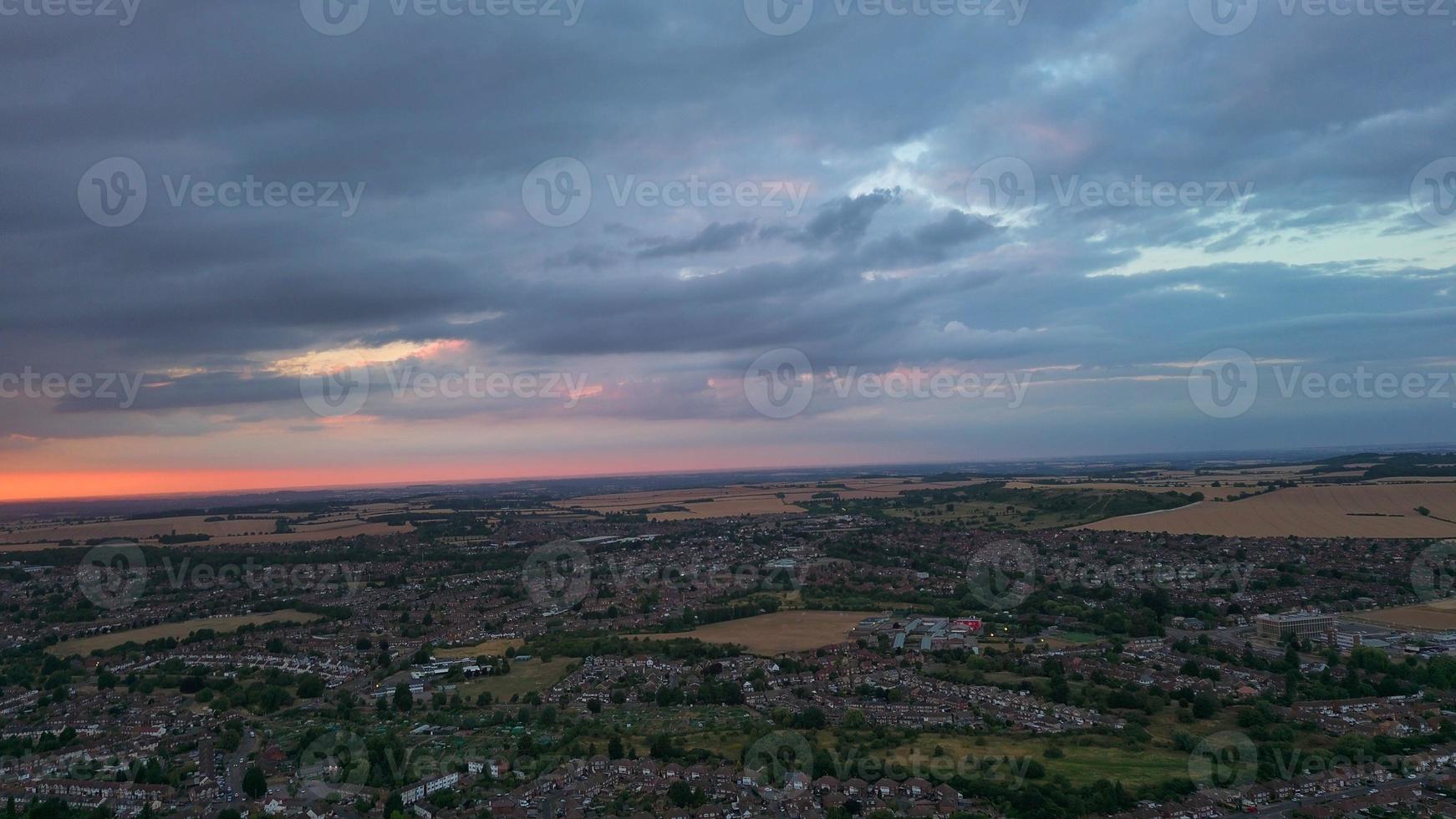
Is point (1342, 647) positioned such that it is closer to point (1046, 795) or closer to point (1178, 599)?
point (1178, 599)

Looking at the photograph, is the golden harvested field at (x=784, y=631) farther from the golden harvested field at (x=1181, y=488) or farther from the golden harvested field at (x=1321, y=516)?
the golden harvested field at (x=1181, y=488)

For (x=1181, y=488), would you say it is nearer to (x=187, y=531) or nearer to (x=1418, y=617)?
(x=1418, y=617)

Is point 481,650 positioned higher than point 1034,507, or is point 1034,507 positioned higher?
point 1034,507

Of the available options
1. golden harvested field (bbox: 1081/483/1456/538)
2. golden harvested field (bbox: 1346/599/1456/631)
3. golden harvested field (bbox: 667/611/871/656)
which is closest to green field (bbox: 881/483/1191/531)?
golden harvested field (bbox: 1081/483/1456/538)

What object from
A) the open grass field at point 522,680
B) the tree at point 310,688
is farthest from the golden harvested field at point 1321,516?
the tree at point 310,688

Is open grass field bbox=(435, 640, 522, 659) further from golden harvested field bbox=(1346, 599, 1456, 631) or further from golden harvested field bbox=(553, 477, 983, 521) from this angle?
golden harvested field bbox=(553, 477, 983, 521)

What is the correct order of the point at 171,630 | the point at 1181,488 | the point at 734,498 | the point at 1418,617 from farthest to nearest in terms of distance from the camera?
the point at 734,498, the point at 1181,488, the point at 171,630, the point at 1418,617

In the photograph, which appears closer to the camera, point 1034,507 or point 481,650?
point 481,650

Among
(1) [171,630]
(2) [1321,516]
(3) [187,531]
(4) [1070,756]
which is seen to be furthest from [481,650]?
(3) [187,531]
